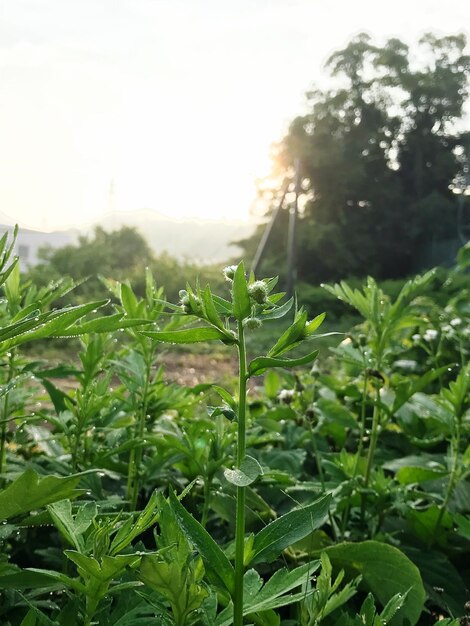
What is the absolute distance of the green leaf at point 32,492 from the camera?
51 cm

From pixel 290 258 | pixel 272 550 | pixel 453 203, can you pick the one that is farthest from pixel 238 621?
pixel 453 203

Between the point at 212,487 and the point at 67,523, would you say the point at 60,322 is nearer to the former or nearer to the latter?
the point at 67,523

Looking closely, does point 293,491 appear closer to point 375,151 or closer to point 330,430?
point 330,430

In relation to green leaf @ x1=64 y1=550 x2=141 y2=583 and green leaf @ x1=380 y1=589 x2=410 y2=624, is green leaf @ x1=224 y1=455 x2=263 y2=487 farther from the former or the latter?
green leaf @ x1=380 y1=589 x2=410 y2=624

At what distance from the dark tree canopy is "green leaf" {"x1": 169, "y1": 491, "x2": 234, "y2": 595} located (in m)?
19.5

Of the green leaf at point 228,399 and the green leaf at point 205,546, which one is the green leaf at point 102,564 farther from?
the green leaf at point 228,399

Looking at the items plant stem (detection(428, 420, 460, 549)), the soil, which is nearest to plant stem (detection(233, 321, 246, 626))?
plant stem (detection(428, 420, 460, 549))

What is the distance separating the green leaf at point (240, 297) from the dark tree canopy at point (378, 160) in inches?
766

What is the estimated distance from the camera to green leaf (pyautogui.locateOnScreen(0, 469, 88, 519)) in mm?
507

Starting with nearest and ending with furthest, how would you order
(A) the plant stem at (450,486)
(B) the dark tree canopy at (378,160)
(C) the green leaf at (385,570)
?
1. (C) the green leaf at (385,570)
2. (A) the plant stem at (450,486)
3. (B) the dark tree canopy at (378,160)

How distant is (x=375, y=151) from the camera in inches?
850

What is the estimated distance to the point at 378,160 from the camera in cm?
2159

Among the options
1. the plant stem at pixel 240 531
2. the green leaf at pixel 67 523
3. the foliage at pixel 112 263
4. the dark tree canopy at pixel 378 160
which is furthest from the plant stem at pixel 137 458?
the dark tree canopy at pixel 378 160

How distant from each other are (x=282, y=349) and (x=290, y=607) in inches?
15.9
